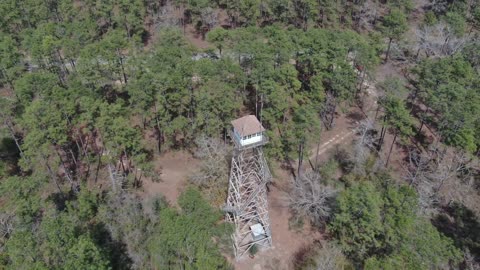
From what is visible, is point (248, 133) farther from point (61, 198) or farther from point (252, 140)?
point (61, 198)

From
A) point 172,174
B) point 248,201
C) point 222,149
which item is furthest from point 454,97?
point 172,174

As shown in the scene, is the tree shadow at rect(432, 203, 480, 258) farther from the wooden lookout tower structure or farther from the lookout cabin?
the lookout cabin

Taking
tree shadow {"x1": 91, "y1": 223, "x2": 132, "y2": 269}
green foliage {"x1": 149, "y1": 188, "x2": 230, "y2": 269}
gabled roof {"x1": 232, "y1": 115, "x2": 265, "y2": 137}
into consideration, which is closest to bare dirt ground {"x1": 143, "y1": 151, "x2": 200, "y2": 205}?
tree shadow {"x1": 91, "y1": 223, "x2": 132, "y2": 269}

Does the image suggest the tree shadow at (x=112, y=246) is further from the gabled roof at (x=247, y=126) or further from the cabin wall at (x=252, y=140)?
the gabled roof at (x=247, y=126)

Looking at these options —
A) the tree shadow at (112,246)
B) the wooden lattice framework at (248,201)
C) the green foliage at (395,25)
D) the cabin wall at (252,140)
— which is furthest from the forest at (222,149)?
the cabin wall at (252,140)

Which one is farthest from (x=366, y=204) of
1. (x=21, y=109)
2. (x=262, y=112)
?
(x=21, y=109)

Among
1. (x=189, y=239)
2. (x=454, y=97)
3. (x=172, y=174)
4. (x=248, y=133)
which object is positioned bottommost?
(x=172, y=174)
